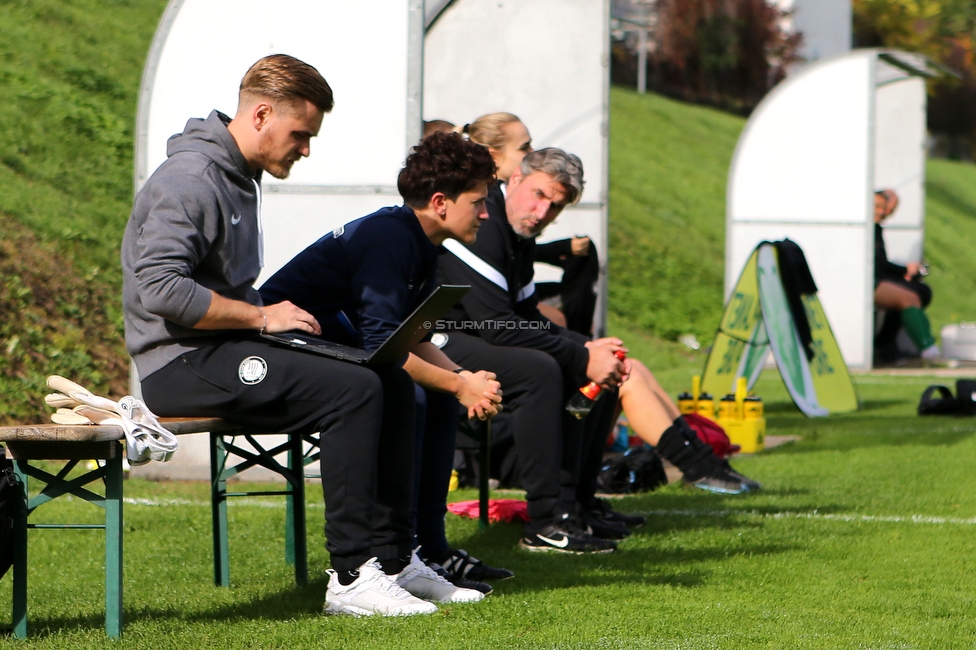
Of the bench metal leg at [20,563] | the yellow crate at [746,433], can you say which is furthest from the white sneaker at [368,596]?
the yellow crate at [746,433]

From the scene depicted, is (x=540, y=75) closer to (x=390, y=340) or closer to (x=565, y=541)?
(x=565, y=541)

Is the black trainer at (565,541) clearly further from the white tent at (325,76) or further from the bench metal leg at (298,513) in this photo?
the white tent at (325,76)

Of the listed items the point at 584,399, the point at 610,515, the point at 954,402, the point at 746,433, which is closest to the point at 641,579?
the point at 584,399

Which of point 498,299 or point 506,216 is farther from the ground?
point 506,216

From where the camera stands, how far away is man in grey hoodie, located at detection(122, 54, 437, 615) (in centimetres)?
392

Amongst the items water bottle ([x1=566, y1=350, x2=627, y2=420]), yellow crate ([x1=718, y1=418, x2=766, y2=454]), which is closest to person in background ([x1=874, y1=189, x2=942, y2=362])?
yellow crate ([x1=718, y1=418, x2=766, y2=454])

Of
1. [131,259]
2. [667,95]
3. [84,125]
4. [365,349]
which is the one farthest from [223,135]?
[667,95]

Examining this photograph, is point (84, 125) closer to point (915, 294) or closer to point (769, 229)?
point (769, 229)

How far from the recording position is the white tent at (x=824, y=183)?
14.3 metres

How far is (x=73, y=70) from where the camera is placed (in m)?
14.5

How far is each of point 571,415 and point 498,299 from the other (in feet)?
1.90

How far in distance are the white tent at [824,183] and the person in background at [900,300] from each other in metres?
0.56

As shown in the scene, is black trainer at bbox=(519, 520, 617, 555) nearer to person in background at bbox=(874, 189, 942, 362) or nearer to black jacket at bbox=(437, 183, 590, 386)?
black jacket at bbox=(437, 183, 590, 386)

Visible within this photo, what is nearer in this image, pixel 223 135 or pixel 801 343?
pixel 223 135
